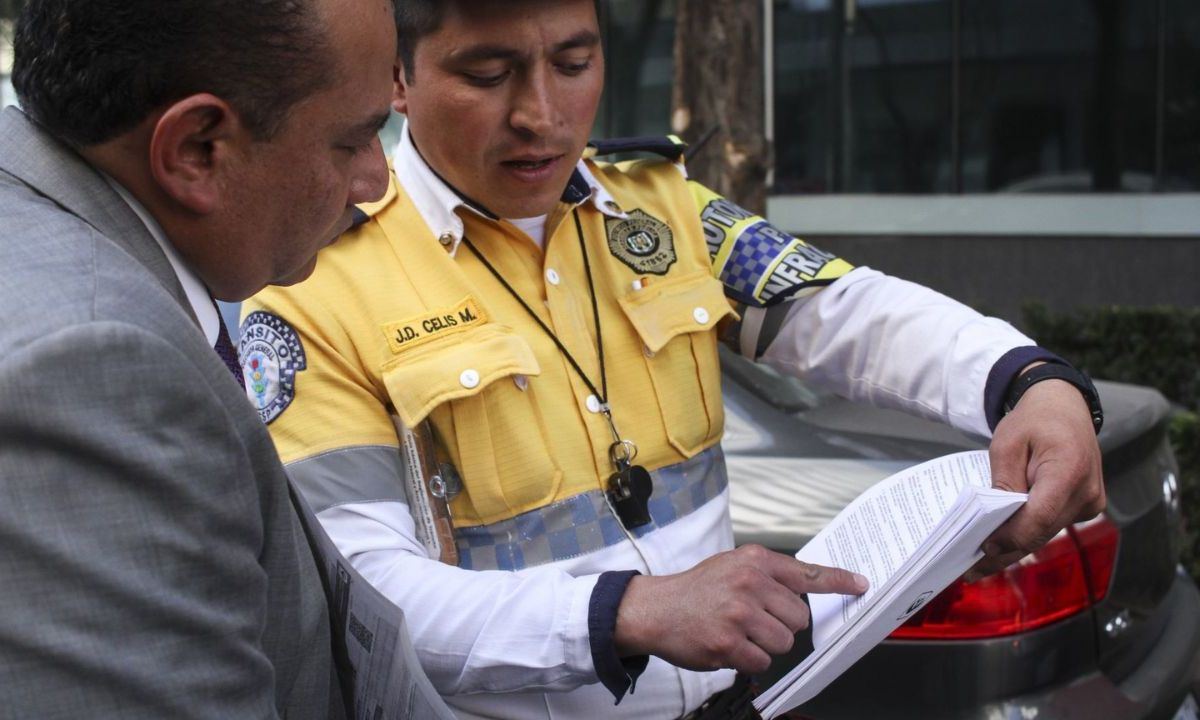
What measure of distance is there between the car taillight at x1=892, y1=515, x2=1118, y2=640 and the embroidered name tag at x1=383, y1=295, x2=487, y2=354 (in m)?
1.28

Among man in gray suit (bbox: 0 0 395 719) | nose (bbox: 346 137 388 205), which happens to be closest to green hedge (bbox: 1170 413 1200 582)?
nose (bbox: 346 137 388 205)

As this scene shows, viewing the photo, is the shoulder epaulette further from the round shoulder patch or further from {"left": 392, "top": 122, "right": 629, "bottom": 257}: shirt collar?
the round shoulder patch

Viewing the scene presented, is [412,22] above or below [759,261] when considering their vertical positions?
above

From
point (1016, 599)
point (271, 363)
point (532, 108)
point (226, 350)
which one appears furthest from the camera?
point (1016, 599)

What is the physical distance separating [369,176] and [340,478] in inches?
16.4

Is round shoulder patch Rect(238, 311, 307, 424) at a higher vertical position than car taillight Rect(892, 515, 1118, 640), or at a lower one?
higher

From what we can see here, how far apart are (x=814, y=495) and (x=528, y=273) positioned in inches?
48.0

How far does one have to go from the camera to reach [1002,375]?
5.76ft

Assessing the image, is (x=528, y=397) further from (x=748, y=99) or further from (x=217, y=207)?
(x=748, y=99)

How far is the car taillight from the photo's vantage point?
8.30ft

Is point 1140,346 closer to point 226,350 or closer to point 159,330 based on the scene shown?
point 226,350

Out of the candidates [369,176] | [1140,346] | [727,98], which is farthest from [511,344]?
[1140,346]

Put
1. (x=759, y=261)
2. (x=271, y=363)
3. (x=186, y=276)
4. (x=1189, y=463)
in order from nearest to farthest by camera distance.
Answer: (x=186, y=276) → (x=271, y=363) → (x=759, y=261) → (x=1189, y=463)

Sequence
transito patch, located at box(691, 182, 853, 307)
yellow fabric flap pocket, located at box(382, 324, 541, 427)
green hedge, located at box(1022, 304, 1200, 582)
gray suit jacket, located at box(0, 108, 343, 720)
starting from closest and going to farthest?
gray suit jacket, located at box(0, 108, 343, 720), yellow fabric flap pocket, located at box(382, 324, 541, 427), transito patch, located at box(691, 182, 853, 307), green hedge, located at box(1022, 304, 1200, 582)
